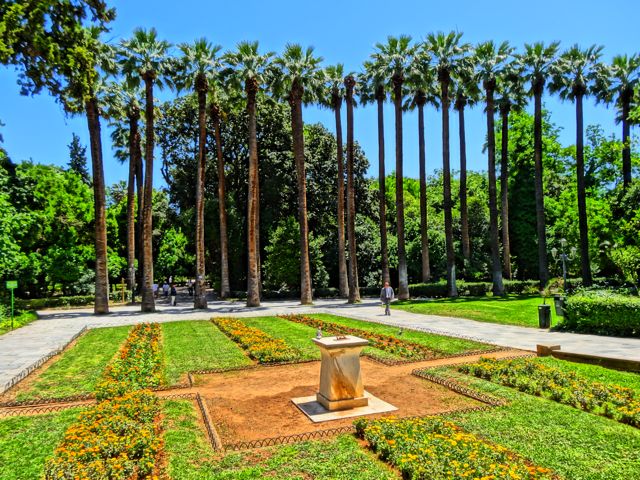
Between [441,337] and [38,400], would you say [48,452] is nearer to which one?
[38,400]

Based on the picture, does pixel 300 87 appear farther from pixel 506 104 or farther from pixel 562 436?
pixel 562 436

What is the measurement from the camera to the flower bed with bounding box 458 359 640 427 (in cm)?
790

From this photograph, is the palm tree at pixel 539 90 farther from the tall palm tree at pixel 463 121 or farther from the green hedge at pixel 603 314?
the green hedge at pixel 603 314

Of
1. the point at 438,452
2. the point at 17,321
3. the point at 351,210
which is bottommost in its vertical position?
the point at 17,321

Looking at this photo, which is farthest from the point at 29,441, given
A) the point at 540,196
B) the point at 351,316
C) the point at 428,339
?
the point at 540,196

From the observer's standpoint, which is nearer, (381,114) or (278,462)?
(278,462)

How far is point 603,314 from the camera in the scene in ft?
53.1

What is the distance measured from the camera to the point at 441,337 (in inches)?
643

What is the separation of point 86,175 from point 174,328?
70.1 metres

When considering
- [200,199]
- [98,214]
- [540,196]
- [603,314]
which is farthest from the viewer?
[540,196]

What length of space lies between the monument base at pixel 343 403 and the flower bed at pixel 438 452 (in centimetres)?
116

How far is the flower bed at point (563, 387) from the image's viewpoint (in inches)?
311

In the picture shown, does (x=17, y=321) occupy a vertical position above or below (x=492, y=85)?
below

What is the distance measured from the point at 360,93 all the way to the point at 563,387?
2927 centimetres
